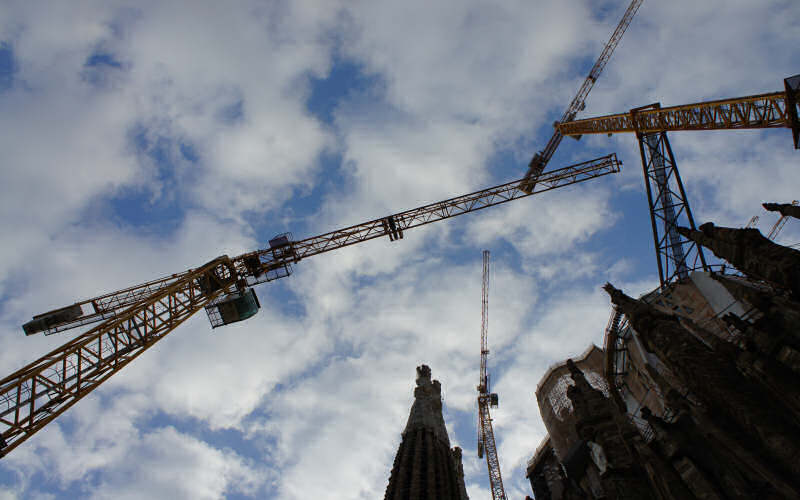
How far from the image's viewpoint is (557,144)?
6072 cm

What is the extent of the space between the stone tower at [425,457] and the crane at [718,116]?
103 feet

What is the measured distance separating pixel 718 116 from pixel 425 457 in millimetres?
34273

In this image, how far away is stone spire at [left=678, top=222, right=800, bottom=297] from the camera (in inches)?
671

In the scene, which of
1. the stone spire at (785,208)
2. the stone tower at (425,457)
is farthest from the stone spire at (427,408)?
the stone spire at (785,208)

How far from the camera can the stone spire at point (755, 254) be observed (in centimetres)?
1703

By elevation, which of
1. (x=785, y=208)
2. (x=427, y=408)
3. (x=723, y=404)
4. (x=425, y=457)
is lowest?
(x=723, y=404)

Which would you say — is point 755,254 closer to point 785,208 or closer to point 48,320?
point 785,208

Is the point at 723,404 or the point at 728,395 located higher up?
the point at 723,404

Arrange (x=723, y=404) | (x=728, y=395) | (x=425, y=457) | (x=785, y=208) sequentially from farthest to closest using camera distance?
1. (x=425, y=457)
2. (x=785, y=208)
3. (x=723, y=404)
4. (x=728, y=395)

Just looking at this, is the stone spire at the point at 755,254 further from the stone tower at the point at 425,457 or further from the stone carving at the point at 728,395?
the stone tower at the point at 425,457

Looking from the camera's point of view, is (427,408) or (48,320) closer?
(48,320)

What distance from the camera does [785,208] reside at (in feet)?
68.3

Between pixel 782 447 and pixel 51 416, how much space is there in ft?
101

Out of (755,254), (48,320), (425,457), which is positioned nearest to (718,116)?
(755,254)
